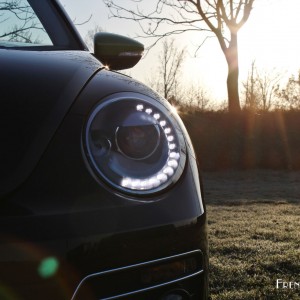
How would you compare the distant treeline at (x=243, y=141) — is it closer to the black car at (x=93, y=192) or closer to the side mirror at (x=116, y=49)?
the side mirror at (x=116, y=49)

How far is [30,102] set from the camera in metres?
1.26

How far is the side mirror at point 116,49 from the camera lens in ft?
6.56

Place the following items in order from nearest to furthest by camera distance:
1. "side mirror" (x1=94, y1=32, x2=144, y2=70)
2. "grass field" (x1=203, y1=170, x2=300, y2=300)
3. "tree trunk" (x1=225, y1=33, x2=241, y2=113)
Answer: "side mirror" (x1=94, y1=32, x2=144, y2=70) → "grass field" (x1=203, y1=170, x2=300, y2=300) → "tree trunk" (x1=225, y1=33, x2=241, y2=113)

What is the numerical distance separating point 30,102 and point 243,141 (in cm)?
1732

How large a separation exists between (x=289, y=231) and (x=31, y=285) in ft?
14.0

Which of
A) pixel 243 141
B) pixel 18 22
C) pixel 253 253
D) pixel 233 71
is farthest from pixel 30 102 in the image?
pixel 233 71

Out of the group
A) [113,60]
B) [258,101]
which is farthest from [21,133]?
[258,101]

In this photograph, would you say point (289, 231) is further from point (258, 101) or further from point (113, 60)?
point (258, 101)

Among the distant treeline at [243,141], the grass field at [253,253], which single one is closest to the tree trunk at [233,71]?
the distant treeline at [243,141]

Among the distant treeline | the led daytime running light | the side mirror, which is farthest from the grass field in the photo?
the distant treeline

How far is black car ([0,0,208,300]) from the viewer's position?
100 centimetres

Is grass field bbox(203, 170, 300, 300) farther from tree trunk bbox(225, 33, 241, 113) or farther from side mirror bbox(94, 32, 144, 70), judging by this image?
tree trunk bbox(225, 33, 241, 113)

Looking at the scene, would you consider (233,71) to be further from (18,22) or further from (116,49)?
(116,49)

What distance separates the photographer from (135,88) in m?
1.40
